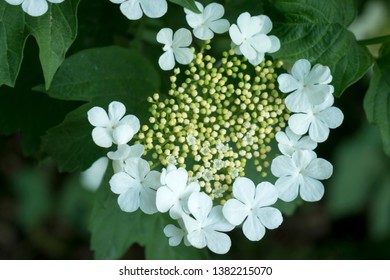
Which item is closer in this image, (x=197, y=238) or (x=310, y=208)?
(x=197, y=238)

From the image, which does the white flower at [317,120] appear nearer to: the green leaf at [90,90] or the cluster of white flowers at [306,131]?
the cluster of white flowers at [306,131]

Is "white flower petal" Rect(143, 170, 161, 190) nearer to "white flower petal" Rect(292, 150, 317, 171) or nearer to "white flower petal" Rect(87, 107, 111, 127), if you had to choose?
"white flower petal" Rect(87, 107, 111, 127)

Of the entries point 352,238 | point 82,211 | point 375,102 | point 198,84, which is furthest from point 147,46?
point 352,238

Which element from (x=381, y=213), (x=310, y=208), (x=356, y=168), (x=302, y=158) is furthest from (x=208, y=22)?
(x=310, y=208)

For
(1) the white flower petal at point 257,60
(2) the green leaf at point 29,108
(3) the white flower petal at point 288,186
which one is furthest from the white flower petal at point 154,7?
(2) the green leaf at point 29,108

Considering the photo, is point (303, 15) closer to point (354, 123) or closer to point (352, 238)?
point (354, 123)

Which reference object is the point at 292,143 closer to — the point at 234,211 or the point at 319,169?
the point at 319,169

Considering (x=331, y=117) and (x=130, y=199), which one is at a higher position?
(x=331, y=117)

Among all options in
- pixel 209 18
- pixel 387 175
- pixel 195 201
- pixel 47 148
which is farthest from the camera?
pixel 387 175
